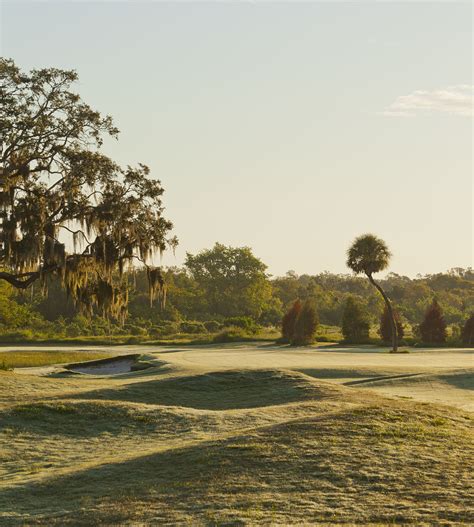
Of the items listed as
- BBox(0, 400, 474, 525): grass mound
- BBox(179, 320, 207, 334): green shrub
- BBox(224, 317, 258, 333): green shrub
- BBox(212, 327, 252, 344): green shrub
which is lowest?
BBox(0, 400, 474, 525): grass mound

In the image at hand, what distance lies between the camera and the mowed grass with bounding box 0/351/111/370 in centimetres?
4001

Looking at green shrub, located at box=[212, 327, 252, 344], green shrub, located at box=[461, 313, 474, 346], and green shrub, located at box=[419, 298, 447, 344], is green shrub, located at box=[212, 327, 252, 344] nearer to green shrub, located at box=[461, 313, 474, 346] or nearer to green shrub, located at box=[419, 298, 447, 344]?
green shrub, located at box=[419, 298, 447, 344]

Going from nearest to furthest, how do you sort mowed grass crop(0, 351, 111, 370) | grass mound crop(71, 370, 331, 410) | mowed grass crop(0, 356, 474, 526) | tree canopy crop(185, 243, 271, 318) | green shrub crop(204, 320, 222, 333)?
mowed grass crop(0, 356, 474, 526)
grass mound crop(71, 370, 331, 410)
mowed grass crop(0, 351, 111, 370)
green shrub crop(204, 320, 222, 333)
tree canopy crop(185, 243, 271, 318)

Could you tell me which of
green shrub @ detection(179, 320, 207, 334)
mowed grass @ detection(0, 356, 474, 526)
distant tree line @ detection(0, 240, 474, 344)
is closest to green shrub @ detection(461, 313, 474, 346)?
distant tree line @ detection(0, 240, 474, 344)

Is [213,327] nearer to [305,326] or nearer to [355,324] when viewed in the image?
[355,324]

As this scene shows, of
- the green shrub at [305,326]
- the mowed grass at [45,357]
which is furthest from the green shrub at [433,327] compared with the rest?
the mowed grass at [45,357]

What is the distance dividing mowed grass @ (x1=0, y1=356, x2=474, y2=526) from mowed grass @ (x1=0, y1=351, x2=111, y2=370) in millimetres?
18492

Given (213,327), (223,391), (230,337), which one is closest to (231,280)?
(213,327)

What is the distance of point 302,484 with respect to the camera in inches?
495

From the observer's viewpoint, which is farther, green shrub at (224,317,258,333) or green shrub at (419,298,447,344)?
green shrub at (224,317,258,333)

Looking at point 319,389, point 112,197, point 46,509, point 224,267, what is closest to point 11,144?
point 112,197

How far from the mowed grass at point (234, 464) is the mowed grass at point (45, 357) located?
18.5 m

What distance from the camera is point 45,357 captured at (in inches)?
1719

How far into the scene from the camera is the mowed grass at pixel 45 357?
4001cm
